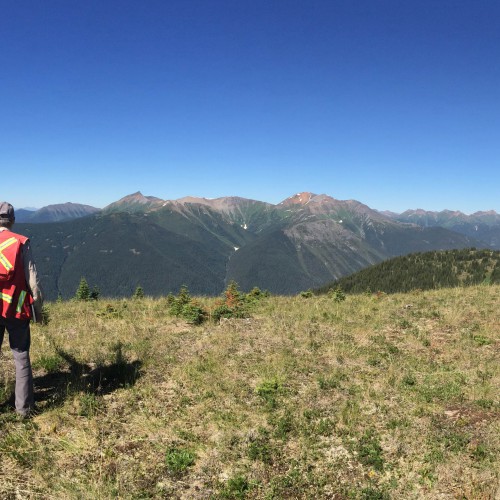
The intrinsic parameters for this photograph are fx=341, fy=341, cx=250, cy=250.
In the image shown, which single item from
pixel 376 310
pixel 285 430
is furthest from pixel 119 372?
pixel 376 310

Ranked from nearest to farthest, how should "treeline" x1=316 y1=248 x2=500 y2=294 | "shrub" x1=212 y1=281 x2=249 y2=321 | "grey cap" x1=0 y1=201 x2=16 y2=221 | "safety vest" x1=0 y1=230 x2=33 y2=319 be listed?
"safety vest" x1=0 y1=230 x2=33 y2=319 → "grey cap" x1=0 y1=201 x2=16 y2=221 → "shrub" x1=212 y1=281 x2=249 y2=321 → "treeline" x1=316 y1=248 x2=500 y2=294

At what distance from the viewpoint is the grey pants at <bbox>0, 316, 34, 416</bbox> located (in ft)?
21.9

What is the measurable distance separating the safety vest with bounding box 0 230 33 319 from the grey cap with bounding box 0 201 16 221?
399 millimetres

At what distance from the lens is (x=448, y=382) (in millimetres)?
9531

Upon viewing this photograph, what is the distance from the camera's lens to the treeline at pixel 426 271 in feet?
492

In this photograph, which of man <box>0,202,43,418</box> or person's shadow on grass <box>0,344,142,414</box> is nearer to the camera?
man <box>0,202,43,418</box>

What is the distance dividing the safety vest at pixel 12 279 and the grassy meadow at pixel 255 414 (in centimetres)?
227

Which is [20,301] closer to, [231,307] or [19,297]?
[19,297]

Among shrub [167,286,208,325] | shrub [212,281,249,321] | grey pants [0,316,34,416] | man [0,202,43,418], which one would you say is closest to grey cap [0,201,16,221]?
man [0,202,43,418]

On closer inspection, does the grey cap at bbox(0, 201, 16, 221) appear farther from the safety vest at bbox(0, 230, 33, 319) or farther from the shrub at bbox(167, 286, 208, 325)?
the shrub at bbox(167, 286, 208, 325)

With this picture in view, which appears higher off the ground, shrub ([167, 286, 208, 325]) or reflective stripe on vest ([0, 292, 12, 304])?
reflective stripe on vest ([0, 292, 12, 304])

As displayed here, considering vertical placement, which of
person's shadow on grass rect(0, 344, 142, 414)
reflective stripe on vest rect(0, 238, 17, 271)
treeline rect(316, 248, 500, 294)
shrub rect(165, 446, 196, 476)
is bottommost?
treeline rect(316, 248, 500, 294)

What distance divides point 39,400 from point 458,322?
1514 centimetres

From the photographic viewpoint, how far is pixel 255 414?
7.79m
